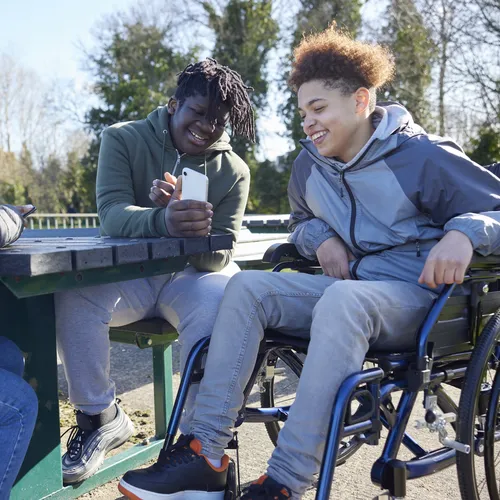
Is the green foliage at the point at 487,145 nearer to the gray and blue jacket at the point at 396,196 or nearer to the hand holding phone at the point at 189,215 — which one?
the gray and blue jacket at the point at 396,196

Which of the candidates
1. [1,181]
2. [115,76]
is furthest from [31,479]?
[1,181]

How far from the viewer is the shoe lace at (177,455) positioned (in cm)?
163

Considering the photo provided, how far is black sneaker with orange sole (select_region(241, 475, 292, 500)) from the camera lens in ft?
4.89

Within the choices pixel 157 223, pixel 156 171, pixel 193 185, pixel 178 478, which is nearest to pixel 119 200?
pixel 156 171

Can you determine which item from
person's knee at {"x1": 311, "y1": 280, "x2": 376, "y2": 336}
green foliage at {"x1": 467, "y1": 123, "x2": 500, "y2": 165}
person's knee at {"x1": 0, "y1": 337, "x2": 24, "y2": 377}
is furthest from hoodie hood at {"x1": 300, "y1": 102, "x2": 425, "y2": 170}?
green foliage at {"x1": 467, "y1": 123, "x2": 500, "y2": 165}

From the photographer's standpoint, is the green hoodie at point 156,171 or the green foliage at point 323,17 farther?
the green foliage at point 323,17

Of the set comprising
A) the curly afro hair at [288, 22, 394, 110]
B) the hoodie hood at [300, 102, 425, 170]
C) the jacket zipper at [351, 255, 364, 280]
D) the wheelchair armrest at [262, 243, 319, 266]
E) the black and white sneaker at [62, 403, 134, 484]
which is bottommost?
the black and white sneaker at [62, 403, 134, 484]

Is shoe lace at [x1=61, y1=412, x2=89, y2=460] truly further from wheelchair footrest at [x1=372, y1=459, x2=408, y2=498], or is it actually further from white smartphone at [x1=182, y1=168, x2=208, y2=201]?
wheelchair footrest at [x1=372, y1=459, x2=408, y2=498]

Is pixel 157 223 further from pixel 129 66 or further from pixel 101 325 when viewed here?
pixel 129 66

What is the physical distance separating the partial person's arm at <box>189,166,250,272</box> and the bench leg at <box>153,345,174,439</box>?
1.39 feet

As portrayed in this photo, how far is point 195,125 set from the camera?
7.95 feet

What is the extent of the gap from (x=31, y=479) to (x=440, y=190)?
61.1 inches

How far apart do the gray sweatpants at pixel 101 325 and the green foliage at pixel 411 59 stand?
55.3 ft

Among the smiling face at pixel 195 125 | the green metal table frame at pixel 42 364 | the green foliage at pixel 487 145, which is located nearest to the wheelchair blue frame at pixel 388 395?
the green metal table frame at pixel 42 364
